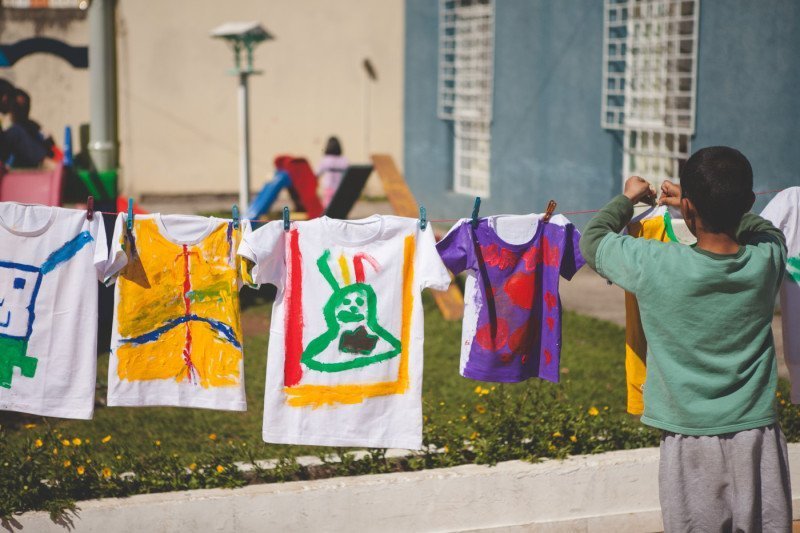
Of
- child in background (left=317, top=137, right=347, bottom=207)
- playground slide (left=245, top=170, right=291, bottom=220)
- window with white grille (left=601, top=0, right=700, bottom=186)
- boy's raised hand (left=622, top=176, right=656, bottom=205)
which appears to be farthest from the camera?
child in background (left=317, top=137, right=347, bottom=207)

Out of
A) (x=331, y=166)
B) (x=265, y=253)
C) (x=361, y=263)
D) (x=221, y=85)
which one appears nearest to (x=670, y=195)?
(x=361, y=263)

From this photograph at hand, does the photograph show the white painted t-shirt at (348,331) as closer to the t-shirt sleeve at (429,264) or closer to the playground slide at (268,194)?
the t-shirt sleeve at (429,264)

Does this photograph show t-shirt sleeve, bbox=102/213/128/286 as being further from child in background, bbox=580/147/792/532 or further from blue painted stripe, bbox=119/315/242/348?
child in background, bbox=580/147/792/532

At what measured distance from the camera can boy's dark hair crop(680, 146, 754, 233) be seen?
3.12 metres

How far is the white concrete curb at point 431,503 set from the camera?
423 cm

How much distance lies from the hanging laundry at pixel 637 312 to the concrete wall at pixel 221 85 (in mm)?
14551

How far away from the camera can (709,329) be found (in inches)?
125

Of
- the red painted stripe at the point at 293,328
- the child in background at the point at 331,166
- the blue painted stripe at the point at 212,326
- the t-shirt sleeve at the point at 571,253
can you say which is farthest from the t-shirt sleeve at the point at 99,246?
the child in background at the point at 331,166

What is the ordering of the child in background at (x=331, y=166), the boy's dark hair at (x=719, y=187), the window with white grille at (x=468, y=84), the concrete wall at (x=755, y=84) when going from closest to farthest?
the boy's dark hair at (x=719, y=187) → the concrete wall at (x=755, y=84) → the child in background at (x=331, y=166) → the window with white grille at (x=468, y=84)

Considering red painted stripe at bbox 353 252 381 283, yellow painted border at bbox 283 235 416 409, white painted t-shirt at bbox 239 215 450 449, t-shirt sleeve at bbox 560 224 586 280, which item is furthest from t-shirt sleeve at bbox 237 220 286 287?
t-shirt sleeve at bbox 560 224 586 280

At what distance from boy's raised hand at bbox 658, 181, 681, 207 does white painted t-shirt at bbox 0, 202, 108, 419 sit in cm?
213

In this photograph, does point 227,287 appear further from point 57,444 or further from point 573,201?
point 573,201

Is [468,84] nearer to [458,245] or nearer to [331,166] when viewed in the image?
[331,166]

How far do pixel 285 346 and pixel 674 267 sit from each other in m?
1.61
